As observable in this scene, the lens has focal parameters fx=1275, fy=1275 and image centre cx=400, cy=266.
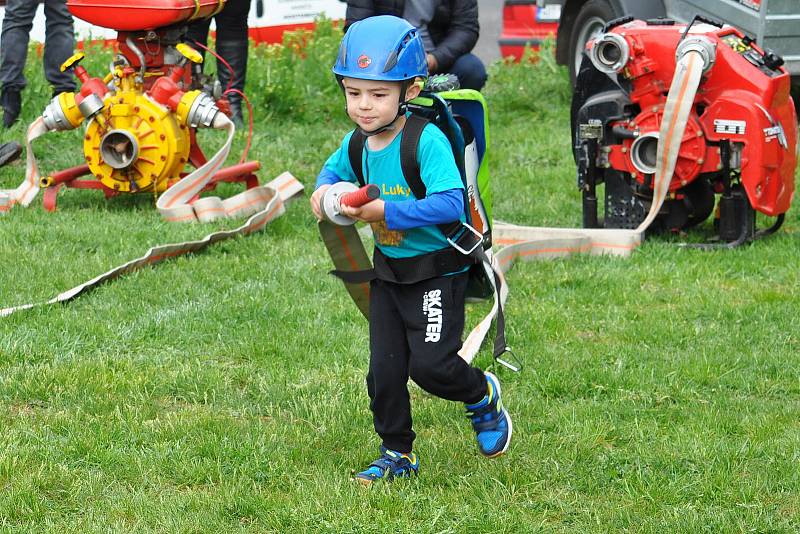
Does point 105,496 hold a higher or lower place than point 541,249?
higher

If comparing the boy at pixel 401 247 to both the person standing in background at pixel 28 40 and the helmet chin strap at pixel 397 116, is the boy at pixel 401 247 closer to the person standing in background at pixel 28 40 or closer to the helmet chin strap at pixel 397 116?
the helmet chin strap at pixel 397 116

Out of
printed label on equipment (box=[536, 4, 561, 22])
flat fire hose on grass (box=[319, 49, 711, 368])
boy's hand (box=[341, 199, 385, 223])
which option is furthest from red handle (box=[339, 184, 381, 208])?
printed label on equipment (box=[536, 4, 561, 22])

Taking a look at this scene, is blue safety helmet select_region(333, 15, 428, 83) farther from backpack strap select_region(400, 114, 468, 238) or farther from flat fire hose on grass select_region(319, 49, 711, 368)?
flat fire hose on grass select_region(319, 49, 711, 368)

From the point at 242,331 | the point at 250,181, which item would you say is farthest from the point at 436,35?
the point at 242,331

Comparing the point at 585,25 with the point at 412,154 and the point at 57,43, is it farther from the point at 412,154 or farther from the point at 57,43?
the point at 412,154

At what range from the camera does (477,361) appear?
560cm

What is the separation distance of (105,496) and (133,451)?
351mm

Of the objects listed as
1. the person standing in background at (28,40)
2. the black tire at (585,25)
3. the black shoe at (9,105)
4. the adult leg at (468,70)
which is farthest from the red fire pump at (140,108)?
the black tire at (585,25)

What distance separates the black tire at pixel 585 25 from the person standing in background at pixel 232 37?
3.00m

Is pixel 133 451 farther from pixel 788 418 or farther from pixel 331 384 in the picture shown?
pixel 788 418

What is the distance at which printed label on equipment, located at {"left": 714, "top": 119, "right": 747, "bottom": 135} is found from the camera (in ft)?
23.5

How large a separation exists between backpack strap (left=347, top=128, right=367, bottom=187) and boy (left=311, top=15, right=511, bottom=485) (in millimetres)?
16

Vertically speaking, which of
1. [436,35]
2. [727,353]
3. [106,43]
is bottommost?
[106,43]

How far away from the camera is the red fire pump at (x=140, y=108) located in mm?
8109
